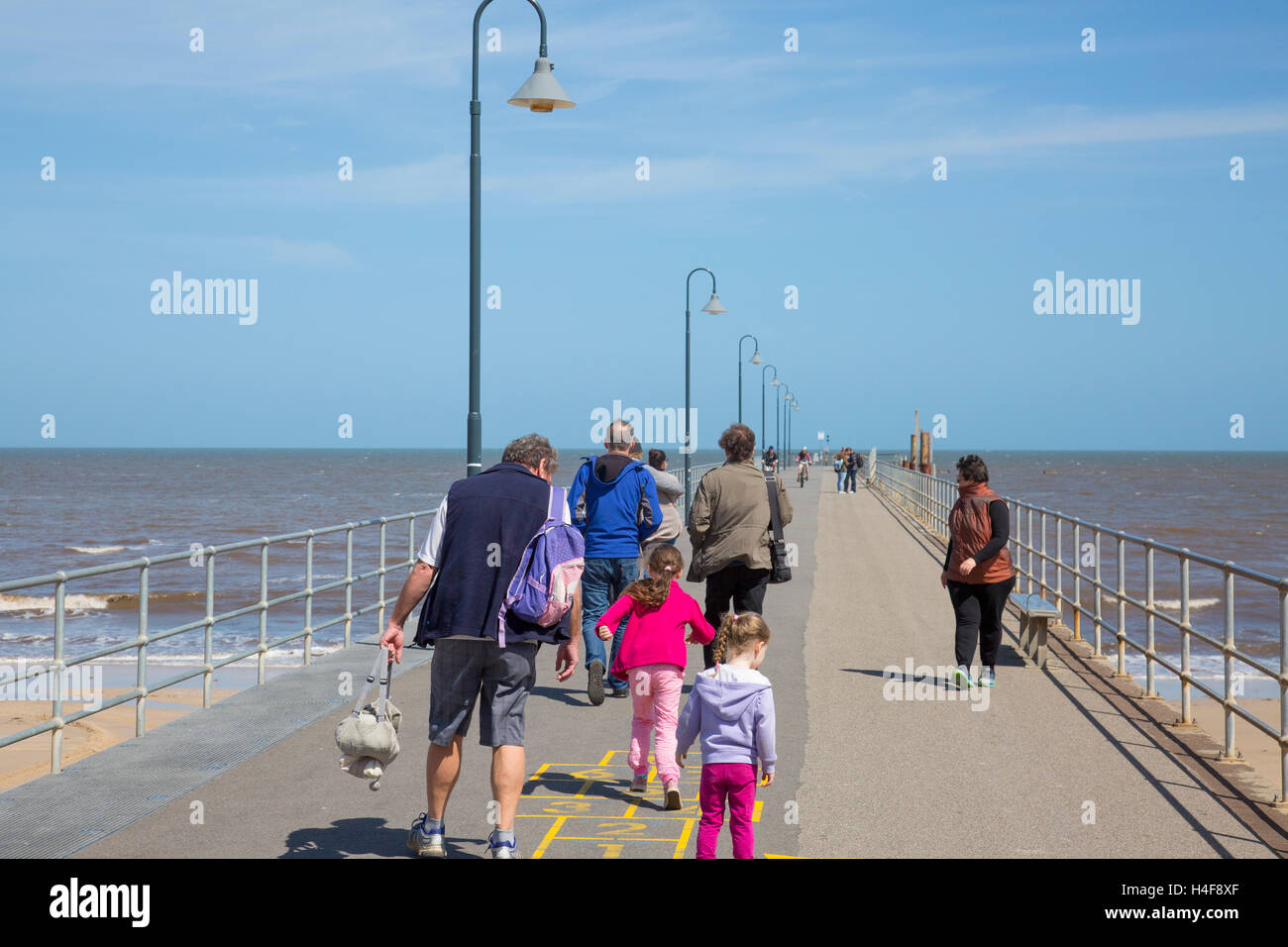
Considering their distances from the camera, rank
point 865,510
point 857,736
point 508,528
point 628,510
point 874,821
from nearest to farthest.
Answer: point 508,528
point 874,821
point 857,736
point 628,510
point 865,510

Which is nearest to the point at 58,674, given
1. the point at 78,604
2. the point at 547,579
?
the point at 547,579

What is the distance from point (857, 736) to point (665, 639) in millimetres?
1842

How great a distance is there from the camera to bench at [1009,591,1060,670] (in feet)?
34.2

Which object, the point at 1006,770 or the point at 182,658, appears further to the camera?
the point at 182,658

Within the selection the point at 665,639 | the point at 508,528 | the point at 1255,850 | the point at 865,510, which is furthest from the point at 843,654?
the point at 865,510

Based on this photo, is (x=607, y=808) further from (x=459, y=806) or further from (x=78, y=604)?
(x=78, y=604)

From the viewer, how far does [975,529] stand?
9359 millimetres

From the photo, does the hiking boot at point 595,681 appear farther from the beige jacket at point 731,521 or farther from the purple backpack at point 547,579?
the purple backpack at point 547,579

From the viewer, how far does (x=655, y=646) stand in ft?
21.4

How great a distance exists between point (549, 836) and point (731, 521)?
9.98ft

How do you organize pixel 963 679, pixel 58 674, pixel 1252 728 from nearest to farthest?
pixel 58 674 → pixel 963 679 → pixel 1252 728

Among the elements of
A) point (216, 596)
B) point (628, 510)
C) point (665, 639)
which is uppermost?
point (628, 510)

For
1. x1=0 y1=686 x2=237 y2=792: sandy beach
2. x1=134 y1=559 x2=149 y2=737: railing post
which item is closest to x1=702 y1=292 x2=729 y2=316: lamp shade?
x1=0 y1=686 x2=237 y2=792: sandy beach
